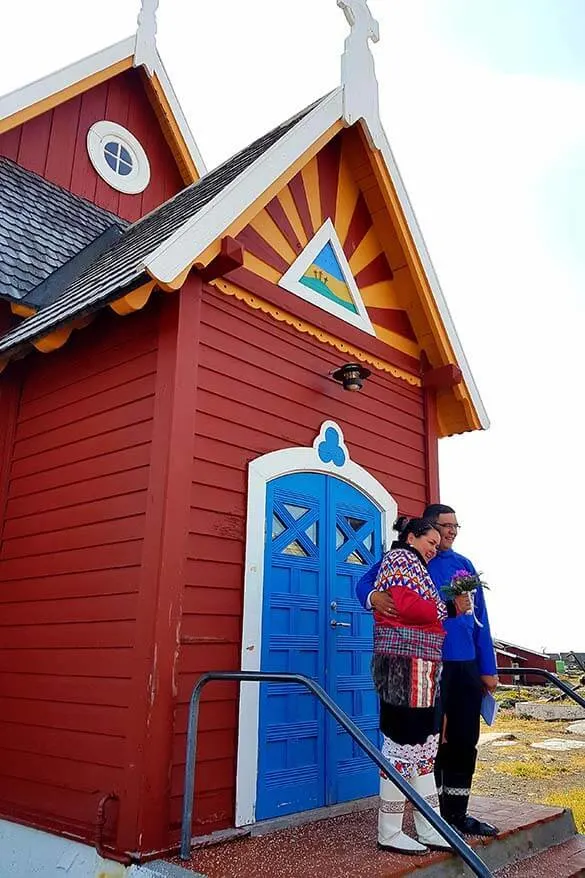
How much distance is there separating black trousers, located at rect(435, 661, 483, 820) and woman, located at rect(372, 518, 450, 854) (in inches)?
14.4

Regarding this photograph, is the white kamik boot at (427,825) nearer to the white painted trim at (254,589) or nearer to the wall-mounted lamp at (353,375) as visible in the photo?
the white painted trim at (254,589)

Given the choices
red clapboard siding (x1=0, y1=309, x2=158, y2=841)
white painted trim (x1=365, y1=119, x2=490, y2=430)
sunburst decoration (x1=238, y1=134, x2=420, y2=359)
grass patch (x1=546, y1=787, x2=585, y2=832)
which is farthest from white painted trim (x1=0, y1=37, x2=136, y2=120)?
grass patch (x1=546, y1=787, x2=585, y2=832)

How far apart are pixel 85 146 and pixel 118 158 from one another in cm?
54

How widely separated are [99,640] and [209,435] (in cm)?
136

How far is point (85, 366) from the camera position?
5.20 m

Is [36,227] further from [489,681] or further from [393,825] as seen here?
[393,825]

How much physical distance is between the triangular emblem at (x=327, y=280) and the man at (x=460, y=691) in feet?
6.87

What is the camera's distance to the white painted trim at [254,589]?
14.1 ft

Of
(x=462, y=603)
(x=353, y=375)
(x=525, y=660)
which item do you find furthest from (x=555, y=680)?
(x=525, y=660)

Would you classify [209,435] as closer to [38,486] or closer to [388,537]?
[38,486]

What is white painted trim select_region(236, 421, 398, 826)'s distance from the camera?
14.1 ft

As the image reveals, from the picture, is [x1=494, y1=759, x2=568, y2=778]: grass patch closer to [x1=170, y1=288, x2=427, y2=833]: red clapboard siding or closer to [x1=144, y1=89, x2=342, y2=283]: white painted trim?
[x1=170, y1=288, x2=427, y2=833]: red clapboard siding

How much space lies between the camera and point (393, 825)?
12.9 feet

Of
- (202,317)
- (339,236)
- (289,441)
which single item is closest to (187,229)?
(202,317)
